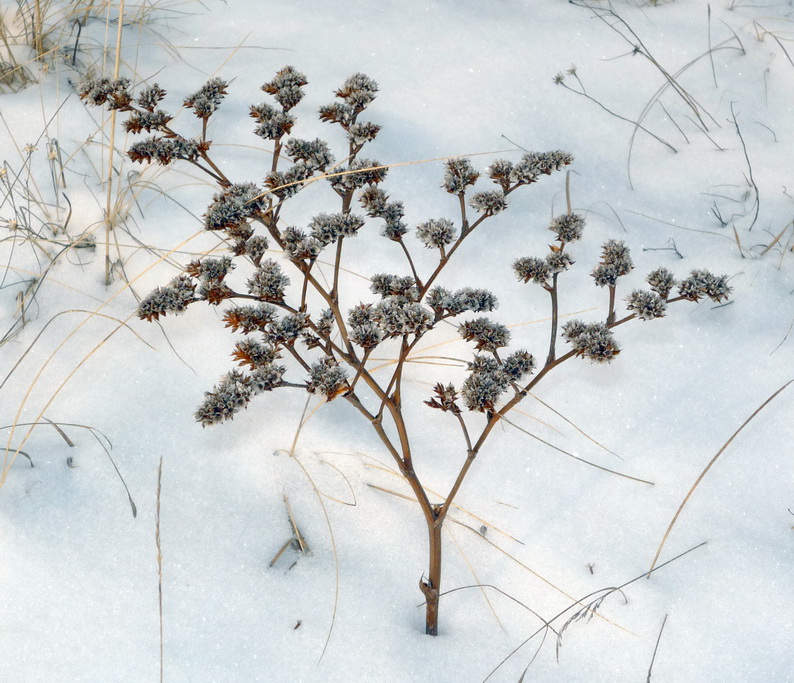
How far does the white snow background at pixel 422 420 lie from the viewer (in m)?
1.46

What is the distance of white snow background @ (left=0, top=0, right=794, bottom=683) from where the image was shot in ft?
4.80

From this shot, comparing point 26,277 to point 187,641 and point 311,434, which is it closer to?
point 311,434

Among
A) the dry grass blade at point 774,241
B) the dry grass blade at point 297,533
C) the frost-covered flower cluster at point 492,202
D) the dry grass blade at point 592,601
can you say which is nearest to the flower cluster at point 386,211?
the frost-covered flower cluster at point 492,202

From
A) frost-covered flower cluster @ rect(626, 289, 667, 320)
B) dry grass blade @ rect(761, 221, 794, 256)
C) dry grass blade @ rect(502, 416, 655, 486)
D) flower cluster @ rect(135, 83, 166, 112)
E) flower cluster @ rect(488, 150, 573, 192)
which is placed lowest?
dry grass blade @ rect(502, 416, 655, 486)

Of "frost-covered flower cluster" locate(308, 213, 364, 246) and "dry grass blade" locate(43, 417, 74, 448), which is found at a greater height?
"frost-covered flower cluster" locate(308, 213, 364, 246)

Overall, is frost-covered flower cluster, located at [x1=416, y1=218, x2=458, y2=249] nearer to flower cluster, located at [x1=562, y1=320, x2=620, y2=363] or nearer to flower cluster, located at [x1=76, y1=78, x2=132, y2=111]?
flower cluster, located at [x1=562, y1=320, x2=620, y2=363]

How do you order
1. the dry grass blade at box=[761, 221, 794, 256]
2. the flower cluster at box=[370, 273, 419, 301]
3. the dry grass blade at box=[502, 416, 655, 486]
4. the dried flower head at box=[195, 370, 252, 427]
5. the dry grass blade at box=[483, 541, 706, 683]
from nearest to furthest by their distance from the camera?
the dried flower head at box=[195, 370, 252, 427] → the flower cluster at box=[370, 273, 419, 301] → the dry grass blade at box=[483, 541, 706, 683] → the dry grass blade at box=[502, 416, 655, 486] → the dry grass blade at box=[761, 221, 794, 256]

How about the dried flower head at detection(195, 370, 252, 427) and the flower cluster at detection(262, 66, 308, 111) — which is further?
the flower cluster at detection(262, 66, 308, 111)

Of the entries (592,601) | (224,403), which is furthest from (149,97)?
(592,601)

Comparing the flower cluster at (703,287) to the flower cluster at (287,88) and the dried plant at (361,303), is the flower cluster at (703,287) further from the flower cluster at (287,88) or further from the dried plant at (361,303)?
the flower cluster at (287,88)

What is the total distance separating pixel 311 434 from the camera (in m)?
1.73

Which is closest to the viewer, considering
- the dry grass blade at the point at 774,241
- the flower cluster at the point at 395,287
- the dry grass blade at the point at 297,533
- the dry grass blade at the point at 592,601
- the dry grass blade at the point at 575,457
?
the flower cluster at the point at 395,287

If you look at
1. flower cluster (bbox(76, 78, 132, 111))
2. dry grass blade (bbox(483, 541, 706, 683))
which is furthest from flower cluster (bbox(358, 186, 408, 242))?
dry grass blade (bbox(483, 541, 706, 683))

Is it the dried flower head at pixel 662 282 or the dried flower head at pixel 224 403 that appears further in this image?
the dried flower head at pixel 662 282
